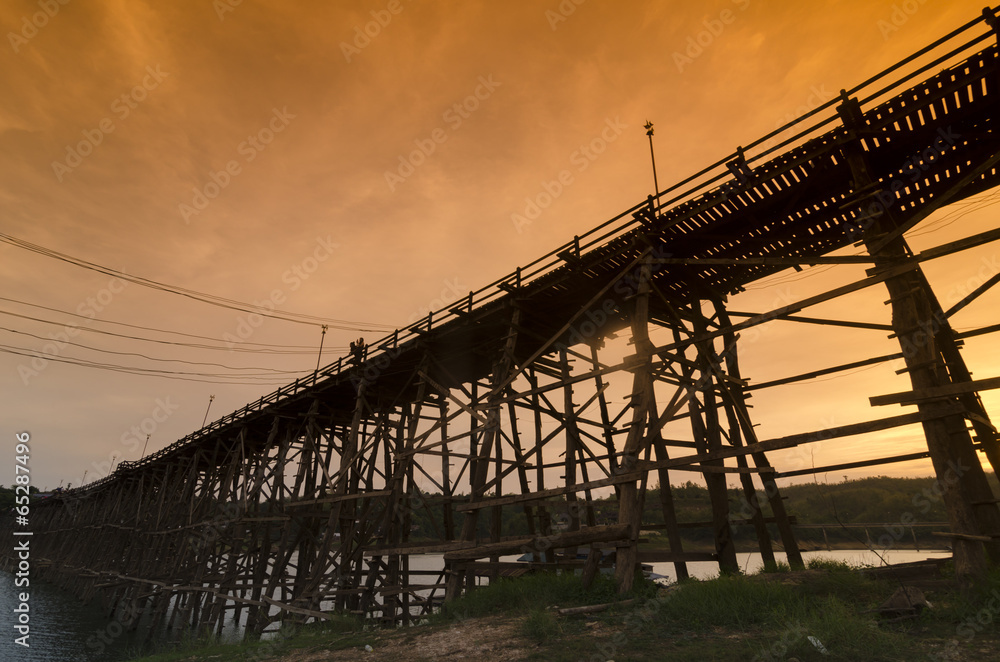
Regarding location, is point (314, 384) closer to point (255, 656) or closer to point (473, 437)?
point (473, 437)

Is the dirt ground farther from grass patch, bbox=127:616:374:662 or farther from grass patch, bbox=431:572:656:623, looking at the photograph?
grass patch, bbox=431:572:656:623

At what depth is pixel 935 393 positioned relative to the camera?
6309 millimetres

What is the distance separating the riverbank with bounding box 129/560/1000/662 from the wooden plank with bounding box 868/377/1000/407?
2.04 metres

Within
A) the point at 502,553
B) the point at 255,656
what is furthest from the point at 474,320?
the point at 255,656

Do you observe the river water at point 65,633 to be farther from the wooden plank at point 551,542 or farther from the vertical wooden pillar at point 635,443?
the wooden plank at point 551,542

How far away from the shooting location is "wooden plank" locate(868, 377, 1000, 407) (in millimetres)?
5879

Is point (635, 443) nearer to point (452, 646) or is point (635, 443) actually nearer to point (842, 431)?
point (842, 431)

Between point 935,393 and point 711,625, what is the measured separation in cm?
399

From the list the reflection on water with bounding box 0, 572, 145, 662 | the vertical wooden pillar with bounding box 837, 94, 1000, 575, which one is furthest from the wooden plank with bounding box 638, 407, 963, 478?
the reflection on water with bounding box 0, 572, 145, 662

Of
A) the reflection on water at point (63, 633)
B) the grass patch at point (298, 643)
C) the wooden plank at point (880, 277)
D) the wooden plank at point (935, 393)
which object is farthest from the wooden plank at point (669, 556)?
the reflection on water at point (63, 633)

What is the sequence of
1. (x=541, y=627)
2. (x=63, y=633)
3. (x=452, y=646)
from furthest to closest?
1. (x=63, y=633)
2. (x=452, y=646)
3. (x=541, y=627)

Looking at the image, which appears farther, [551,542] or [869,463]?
[551,542]

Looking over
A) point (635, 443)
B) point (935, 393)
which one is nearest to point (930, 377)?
point (935, 393)

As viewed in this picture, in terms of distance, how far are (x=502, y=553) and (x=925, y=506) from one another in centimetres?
679
